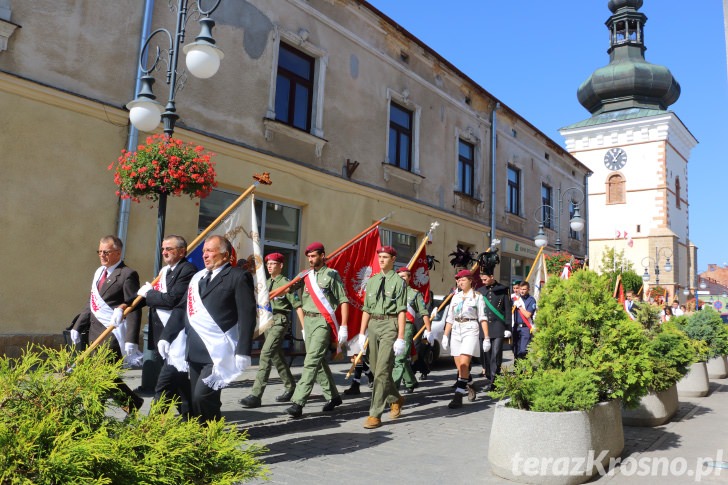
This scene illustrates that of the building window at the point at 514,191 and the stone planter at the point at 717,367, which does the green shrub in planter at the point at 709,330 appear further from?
the building window at the point at 514,191

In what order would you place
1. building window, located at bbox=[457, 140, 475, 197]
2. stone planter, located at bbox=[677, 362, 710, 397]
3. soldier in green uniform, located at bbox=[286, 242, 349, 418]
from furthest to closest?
1. building window, located at bbox=[457, 140, 475, 197]
2. stone planter, located at bbox=[677, 362, 710, 397]
3. soldier in green uniform, located at bbox=[286, 242, 349, 418]

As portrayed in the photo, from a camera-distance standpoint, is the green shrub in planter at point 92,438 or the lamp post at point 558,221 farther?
the lamp post at point 558,221

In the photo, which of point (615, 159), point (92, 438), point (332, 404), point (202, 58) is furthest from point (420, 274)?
point (615, 159)

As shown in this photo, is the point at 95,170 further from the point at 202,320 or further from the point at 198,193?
the point at 202,320

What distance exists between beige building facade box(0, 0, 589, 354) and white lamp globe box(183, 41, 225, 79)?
330cm

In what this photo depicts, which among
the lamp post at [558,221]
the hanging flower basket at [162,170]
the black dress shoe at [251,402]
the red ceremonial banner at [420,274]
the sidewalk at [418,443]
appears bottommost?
the sidewalk at [418,443]

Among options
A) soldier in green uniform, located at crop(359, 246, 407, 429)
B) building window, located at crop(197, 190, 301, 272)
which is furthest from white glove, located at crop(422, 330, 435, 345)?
building window, located at crop(197, 190, 301, 272)

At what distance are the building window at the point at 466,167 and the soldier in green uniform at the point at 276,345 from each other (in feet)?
40.3

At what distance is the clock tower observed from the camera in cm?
5038

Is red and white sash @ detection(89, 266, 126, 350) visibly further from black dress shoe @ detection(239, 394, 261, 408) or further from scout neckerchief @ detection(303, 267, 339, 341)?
scout neckerchief @ detection(303, 267, 339, 341)

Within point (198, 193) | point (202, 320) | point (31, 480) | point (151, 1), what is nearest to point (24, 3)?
point (151, 1)

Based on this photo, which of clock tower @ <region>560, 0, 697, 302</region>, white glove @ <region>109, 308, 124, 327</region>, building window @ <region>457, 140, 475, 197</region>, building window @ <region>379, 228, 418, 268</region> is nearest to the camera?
white glove @ <region>109, 308, 124, 327</region>

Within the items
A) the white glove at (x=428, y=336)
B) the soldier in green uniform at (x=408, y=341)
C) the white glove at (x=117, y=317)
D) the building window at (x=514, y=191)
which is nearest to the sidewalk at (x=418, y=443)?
the soldier in green uniform at (x=408, y=341)

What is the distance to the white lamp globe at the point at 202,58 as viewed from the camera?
283 inches
